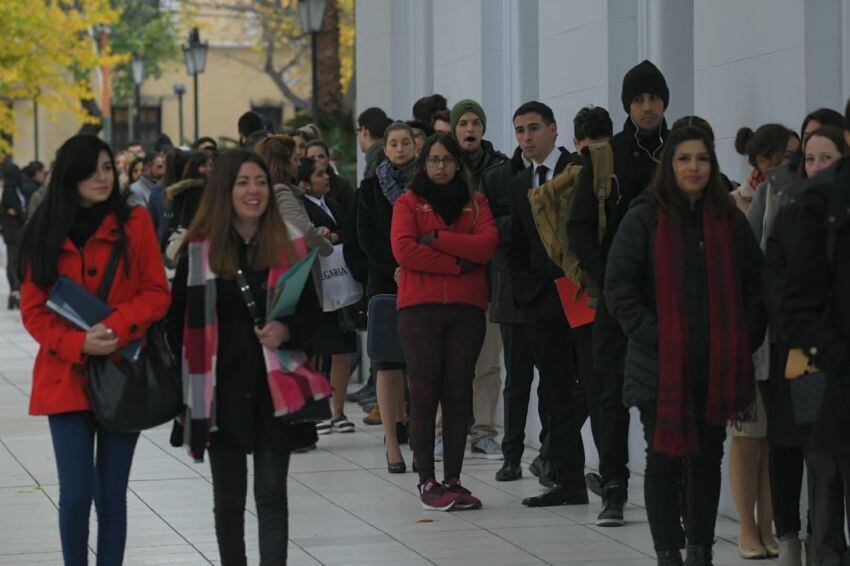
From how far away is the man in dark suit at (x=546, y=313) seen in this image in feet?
33.1

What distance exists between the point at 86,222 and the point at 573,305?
3.27 meters

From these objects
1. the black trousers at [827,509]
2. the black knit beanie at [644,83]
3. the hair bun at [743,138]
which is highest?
the black knit beanie at [644,83]

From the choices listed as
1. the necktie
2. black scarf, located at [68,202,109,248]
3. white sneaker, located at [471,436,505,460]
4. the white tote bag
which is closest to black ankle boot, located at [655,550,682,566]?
black scarf, located at [68,202,109,248]

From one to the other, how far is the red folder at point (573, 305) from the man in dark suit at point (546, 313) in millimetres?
148

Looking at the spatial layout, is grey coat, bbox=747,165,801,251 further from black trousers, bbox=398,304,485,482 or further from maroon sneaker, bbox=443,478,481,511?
maroon sneaker, bbox=443,478,481,511

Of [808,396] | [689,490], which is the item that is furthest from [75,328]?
[808,396]

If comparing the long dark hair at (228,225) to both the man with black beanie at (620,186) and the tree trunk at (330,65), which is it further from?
the tree trunk at (330,65)

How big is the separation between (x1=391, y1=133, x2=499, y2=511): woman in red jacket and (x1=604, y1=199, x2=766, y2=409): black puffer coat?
239 centimetres

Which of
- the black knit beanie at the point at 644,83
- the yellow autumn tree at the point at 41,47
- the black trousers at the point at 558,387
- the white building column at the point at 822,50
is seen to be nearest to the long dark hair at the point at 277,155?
the black trousers at the point at 558,387

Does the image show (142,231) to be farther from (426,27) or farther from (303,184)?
(426,27)

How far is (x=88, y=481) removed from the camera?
23.6ft

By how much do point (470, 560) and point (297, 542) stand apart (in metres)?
1.01

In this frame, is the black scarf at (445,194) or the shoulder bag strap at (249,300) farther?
the black scarf at (445,194)

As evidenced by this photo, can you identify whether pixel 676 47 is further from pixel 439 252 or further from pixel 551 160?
pixel 439 252
